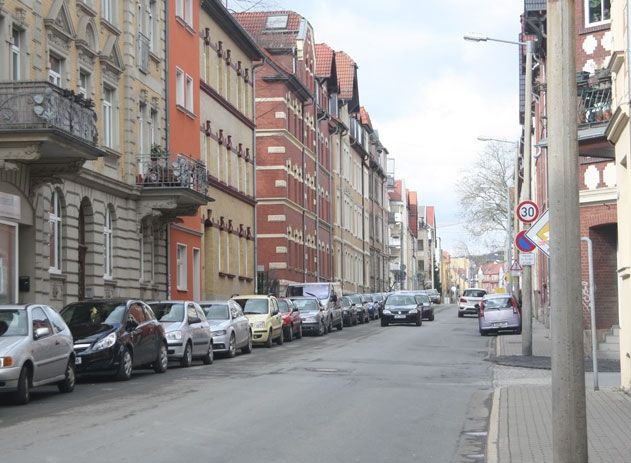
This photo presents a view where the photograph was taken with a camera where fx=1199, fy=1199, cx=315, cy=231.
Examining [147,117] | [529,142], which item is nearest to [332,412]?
[529,142]

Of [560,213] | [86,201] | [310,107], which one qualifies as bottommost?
[560,213]

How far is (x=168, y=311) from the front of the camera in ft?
89.9

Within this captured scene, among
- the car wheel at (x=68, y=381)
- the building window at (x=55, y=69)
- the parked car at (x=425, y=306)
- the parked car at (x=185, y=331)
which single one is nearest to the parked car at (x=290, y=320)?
the parked car at (x=185, y=331)

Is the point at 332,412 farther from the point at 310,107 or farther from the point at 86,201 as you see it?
the point at 310,107

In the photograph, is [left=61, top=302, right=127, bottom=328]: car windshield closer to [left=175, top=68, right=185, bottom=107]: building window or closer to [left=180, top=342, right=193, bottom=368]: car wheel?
[left=180, top=342, right=193, bottom=368]: car wheel

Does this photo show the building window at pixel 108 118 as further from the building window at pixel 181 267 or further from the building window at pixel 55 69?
the building window at pixel 181 267

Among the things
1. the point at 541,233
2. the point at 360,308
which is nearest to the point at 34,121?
the point at 541,233

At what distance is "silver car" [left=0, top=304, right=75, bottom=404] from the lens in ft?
57.1

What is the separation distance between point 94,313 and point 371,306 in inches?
1785

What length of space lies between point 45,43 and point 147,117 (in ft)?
29.7

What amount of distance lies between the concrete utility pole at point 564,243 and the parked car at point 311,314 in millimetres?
35827

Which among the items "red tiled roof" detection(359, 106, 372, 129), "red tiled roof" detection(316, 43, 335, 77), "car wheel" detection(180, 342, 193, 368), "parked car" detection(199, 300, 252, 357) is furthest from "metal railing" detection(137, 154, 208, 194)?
"red tiled roof" detection(359, 106, 372, 129)

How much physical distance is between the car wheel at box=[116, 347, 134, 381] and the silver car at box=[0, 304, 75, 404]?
77.5 inches

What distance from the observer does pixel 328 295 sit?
1987 inches
